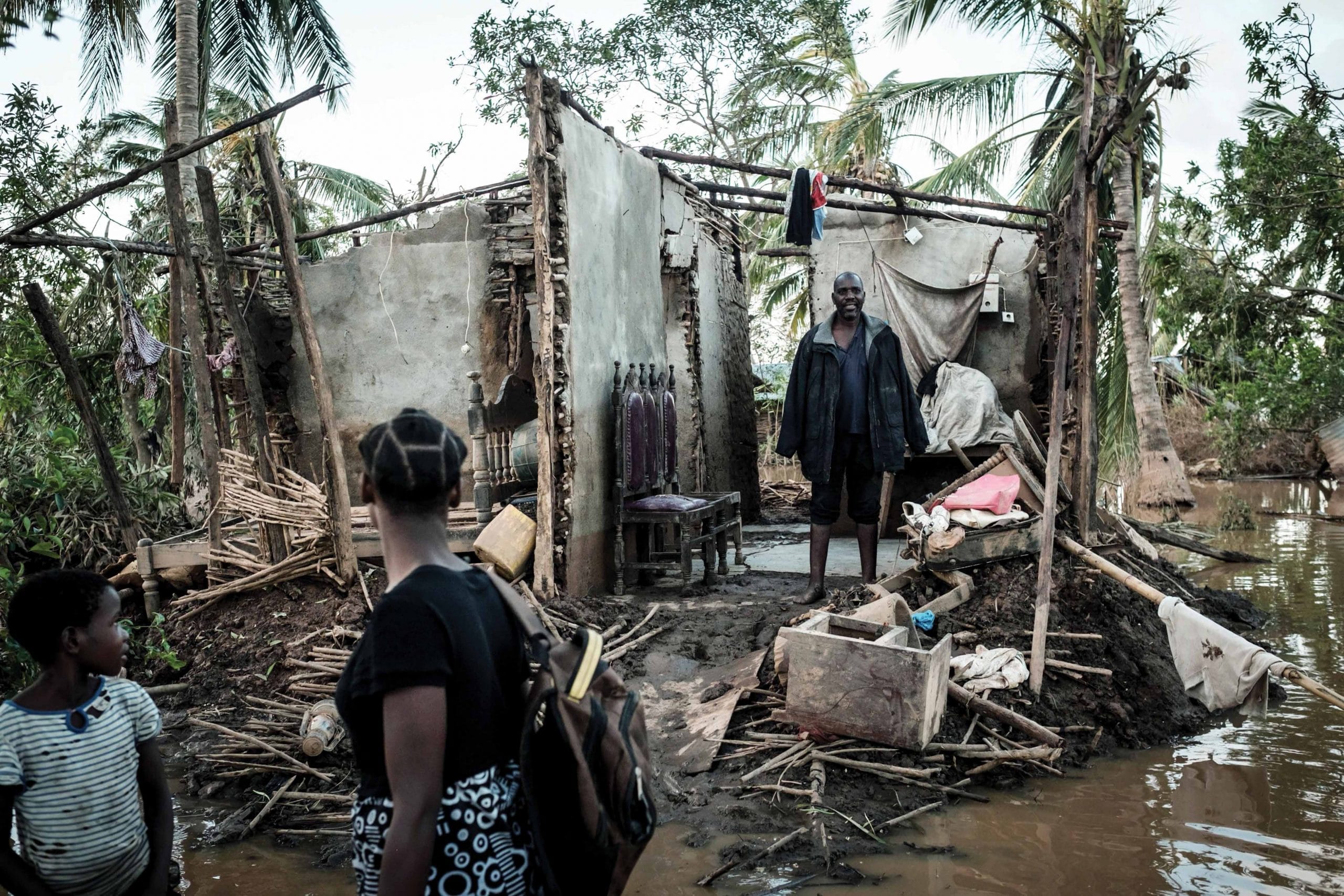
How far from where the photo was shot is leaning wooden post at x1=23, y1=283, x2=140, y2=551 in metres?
6.33

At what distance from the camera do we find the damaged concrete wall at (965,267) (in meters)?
10.2

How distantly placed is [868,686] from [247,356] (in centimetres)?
456

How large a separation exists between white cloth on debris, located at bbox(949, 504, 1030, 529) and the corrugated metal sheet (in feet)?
35.8

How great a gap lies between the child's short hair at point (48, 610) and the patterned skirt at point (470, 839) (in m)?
1.05

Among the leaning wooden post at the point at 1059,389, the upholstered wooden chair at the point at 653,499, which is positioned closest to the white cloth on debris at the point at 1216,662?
the leaning wooden post at the point at 1059,389

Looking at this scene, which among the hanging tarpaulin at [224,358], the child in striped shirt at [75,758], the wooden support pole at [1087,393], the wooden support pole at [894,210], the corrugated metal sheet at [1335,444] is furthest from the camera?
the corrugated metal sheet at [1335,444]

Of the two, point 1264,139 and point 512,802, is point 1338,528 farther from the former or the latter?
point 512,802

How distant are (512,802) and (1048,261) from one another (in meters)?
9.46

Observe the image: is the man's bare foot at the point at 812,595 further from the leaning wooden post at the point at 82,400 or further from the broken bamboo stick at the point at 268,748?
the leaning wooden post at the point at 82,400

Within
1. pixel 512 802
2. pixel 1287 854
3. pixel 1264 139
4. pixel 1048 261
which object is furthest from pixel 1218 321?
pixel 512 802

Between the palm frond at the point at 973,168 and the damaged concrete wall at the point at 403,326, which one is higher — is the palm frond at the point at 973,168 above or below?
above

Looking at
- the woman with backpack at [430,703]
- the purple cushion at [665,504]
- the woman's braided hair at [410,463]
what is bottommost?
the purple cushion at [665,504]

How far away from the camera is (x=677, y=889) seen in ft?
12.1

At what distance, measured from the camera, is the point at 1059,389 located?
217 inches
